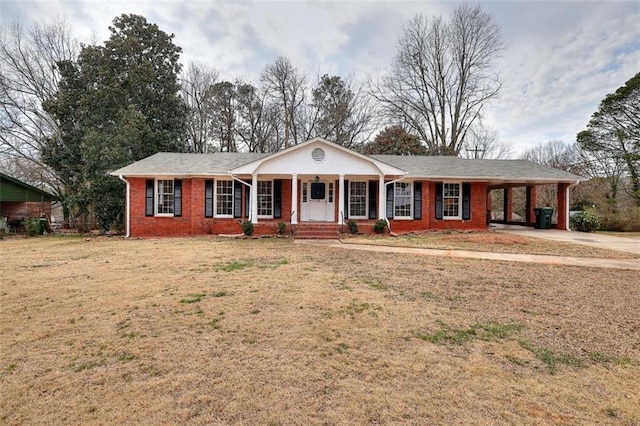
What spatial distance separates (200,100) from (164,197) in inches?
684

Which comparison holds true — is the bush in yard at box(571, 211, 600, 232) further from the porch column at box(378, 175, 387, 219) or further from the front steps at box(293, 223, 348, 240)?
the front steps at box(293, 223, 348, 240)

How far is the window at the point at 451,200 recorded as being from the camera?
16422 mm

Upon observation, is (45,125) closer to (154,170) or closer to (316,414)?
(154,170)

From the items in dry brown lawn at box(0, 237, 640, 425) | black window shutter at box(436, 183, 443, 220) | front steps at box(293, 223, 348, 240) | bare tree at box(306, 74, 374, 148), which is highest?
bare tree at box(306, 74, 374, 148)

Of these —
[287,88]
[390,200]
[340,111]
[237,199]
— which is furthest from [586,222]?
[287,88]

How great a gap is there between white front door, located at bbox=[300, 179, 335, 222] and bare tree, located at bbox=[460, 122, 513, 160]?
21.4 meters

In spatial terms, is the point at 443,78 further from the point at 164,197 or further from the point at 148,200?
the point at 148,200

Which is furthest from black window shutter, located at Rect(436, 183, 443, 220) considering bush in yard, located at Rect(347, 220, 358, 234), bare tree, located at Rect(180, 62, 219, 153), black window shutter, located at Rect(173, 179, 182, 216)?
bare tree, located at Rect(180, 62, 219, 153)

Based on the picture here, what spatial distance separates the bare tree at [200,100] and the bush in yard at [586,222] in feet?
87.7

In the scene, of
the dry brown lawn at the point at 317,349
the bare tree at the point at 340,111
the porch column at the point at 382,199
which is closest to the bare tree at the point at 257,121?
the bare tree at the point at 340,111

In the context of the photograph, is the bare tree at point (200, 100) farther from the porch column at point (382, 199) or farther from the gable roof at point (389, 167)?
the porch column at point (382, 199)

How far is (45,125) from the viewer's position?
2262 cm

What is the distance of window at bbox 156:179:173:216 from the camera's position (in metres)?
15.8

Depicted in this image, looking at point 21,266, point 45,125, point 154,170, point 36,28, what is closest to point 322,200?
point 154,170
